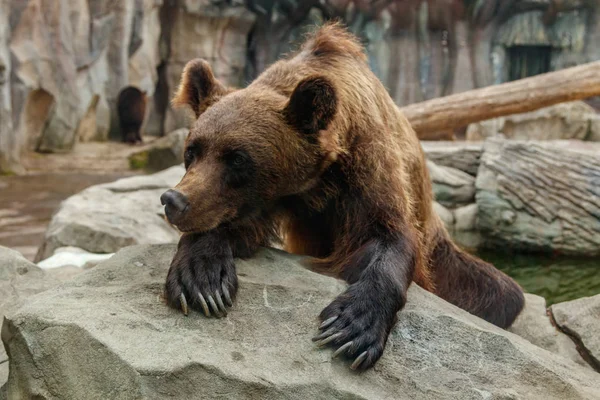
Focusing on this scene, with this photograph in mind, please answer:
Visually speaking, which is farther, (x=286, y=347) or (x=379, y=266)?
Answer: (x=379, y=266)

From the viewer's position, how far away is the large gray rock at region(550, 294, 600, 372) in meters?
3.43

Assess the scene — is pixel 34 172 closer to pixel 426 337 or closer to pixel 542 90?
pixel 542 90

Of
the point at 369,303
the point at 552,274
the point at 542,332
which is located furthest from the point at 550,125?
the point at 369,303

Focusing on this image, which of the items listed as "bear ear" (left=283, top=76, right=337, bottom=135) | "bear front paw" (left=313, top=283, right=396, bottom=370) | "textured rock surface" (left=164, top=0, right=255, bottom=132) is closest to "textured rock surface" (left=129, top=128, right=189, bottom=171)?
"textured rock surface" (left=164, top=0, right=255, bottom=132)

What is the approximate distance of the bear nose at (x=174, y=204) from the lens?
2.54 m

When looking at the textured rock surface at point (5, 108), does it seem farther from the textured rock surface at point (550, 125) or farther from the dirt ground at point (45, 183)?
the textured rock surface at point (550, 125)

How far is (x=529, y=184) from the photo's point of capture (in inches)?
283

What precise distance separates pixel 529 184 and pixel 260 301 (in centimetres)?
534

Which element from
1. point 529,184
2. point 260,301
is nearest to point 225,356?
point 260,301

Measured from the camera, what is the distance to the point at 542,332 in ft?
12.4

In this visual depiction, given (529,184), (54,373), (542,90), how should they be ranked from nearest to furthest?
(54,373)
(529,184)
(542,90)

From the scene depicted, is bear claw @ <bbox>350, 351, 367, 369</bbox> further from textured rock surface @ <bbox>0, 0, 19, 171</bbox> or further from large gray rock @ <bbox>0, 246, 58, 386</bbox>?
textured rock surface @ <bbox>0, 0, 19, 171</bbox>

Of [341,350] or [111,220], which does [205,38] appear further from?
[341,350]

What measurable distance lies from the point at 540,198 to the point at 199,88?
496cm
